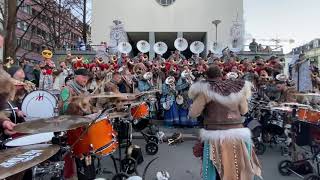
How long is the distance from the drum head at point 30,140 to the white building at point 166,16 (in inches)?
940

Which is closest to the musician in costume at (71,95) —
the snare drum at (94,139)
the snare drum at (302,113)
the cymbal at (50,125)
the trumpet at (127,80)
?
the snare drum at (94,139)

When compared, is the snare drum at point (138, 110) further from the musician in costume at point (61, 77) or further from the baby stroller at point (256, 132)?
the musician in costume at point (61, 77)

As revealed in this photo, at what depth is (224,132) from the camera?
4.98 metres

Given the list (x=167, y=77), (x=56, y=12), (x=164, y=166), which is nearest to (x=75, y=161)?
(x=164, y=166)

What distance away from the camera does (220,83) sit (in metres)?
5.13

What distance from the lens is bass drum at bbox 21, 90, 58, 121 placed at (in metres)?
7.30

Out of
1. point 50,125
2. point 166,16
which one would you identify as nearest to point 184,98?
point 50,125

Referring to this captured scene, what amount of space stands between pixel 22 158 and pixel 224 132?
2615 millimetres

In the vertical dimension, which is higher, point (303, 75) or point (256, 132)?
point (303, 75)

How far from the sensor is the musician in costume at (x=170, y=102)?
43.5ft

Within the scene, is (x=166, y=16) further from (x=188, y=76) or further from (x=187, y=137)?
(x=187, y=137)

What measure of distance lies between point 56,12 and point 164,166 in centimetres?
2636

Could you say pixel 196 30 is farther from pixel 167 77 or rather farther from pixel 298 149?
pixel 298 149

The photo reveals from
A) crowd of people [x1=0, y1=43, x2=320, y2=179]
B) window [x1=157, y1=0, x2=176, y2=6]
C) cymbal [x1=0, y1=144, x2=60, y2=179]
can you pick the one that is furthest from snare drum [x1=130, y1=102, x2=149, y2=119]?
window [x1=157, y1=0, x2=176, y2=6]
